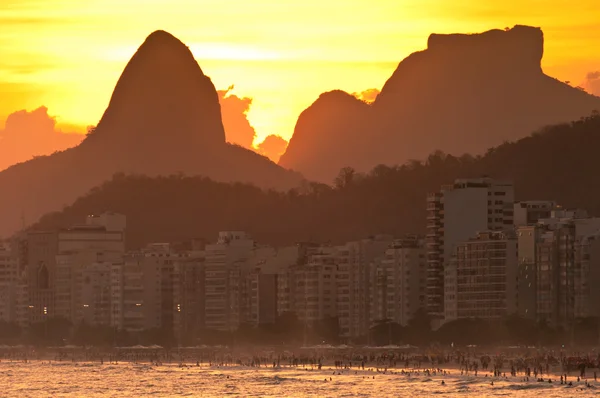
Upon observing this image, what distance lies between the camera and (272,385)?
528ft

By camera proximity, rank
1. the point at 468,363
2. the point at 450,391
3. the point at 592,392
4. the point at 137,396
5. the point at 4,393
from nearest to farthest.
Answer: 1. the point at 592,392
2. the point at 450,391
3. the point at 137,396
4. the point at 4,393
5. the point at 468,363

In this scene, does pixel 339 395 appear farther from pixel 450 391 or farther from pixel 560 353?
pixel 560 353

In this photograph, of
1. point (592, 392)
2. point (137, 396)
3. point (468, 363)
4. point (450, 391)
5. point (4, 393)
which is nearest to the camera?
point (592, 392)

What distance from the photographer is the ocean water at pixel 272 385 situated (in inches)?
5605

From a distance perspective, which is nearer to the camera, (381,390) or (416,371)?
(381,390)

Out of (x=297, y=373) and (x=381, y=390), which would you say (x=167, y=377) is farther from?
(x=381, y=390)

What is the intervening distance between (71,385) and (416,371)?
35.1 meters

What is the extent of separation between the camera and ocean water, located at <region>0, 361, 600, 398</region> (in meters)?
142

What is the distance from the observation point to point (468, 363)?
180 metres

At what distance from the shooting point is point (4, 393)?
165125 millimetres

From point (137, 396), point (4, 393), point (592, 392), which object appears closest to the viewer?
point (592, 392)

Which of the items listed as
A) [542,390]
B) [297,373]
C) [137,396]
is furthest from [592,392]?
[297,373]

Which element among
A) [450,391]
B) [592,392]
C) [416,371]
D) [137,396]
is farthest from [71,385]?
[592,392]

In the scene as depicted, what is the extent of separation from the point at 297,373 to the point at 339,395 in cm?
3759
